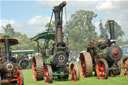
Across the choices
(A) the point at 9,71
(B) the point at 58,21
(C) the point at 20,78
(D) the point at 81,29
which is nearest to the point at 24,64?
(B) the point at 58,21

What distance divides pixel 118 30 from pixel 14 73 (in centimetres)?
9026

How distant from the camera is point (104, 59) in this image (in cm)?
938

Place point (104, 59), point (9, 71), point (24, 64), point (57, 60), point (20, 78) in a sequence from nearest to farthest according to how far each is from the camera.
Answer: point (20, 78), point (9, 71), point (57, 60), point (104, 59), point (24, 64)

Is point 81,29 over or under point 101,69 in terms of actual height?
over

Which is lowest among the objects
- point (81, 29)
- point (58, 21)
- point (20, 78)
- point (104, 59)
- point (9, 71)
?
point (20, 78)

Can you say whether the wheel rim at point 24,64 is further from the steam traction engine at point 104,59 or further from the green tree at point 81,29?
the green tree at point 81,29

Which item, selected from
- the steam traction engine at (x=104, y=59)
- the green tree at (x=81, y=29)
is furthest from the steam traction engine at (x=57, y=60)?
the green tree at (x=81, y=29)

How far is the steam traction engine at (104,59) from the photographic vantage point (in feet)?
30.9

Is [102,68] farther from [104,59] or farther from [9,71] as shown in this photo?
[9,71]

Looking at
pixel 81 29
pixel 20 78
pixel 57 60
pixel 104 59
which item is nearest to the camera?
pixel 20 78

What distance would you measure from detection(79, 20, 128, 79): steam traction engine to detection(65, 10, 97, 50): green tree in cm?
4913

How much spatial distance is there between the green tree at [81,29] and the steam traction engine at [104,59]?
1934 inches

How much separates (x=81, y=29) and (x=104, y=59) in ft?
192

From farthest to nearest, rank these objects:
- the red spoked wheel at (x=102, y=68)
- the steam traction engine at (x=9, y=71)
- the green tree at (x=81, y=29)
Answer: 1. the green tree at (x=81, y=29)
2. the red spoked wheel at (x=102, y=68)
3. the steam traction engine at (x=9, y=71)
